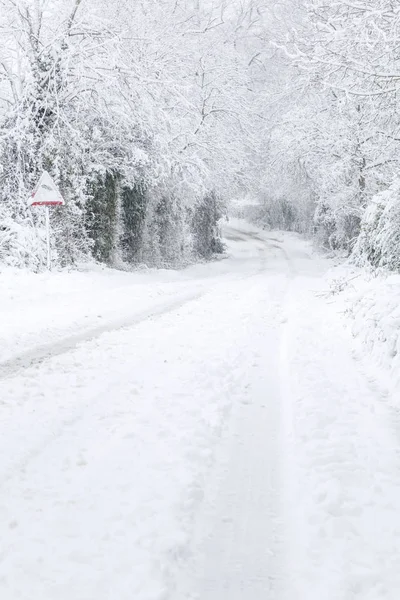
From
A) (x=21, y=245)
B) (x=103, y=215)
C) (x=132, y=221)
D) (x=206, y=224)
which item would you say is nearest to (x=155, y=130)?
(x=132, y=221)

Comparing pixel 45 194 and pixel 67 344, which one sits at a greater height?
pixel 45 194

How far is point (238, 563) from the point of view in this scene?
8.11ft

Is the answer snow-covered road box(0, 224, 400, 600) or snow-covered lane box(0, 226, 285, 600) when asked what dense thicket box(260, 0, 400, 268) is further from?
snow-covered lane box(0, 226, 285, 600)

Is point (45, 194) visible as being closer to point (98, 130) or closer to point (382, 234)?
point (98, 130)

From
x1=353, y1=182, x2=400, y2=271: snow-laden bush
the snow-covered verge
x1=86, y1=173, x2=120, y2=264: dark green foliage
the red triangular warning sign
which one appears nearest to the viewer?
the snow-covered verge

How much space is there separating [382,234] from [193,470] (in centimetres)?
811

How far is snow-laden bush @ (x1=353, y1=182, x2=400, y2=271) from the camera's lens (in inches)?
370

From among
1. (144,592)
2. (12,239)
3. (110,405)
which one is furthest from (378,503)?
(12,239)

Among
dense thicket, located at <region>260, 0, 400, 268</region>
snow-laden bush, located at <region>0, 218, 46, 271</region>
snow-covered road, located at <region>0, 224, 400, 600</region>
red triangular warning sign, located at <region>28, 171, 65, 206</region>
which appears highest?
dense thicket, located at <region>260, 0, 400, 268</region>

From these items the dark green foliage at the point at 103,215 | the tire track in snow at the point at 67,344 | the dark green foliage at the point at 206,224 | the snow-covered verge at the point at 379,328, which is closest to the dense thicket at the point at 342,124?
the snow-covered verge at the point at 379,328

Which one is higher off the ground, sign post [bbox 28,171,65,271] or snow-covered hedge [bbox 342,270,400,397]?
sign post [bbox 28,171,65,271]

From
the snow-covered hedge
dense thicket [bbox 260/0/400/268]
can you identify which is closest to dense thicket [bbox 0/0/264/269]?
dense thicket [bbox 260/0/400/268]

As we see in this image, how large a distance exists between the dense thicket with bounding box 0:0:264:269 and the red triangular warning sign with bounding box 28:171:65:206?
132 cm

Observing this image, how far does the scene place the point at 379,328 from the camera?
673cm
